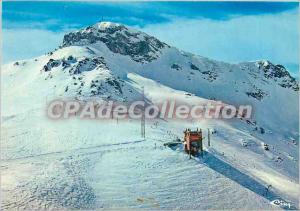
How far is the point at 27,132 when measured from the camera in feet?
260

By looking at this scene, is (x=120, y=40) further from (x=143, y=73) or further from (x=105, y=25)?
(x=143, y=73)

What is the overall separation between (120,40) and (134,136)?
297ft

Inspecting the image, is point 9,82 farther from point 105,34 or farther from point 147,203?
point 147,203

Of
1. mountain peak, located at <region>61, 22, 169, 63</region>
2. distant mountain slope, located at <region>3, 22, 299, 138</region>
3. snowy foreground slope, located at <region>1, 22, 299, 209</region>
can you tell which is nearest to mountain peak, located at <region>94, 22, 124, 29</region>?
mountain peak, located at <region>61, 22, 169, 63</region>

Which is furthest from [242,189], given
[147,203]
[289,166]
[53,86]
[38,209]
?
[53,86]

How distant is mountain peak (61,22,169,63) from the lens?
15862 centimetres

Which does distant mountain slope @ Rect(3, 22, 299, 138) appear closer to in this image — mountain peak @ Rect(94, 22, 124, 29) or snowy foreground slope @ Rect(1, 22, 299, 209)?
mountain peak @ Rect(94, 22, 124, 29)

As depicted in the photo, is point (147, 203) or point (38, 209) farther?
point (147, 203)

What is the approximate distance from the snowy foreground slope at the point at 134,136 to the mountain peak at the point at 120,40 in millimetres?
361

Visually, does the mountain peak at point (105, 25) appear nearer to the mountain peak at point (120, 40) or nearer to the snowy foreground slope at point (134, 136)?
the mountain peak at point (120, 40)

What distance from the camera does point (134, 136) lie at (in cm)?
7606

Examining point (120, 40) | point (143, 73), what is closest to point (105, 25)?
point (120, 40)

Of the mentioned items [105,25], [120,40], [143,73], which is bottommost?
[143,73]

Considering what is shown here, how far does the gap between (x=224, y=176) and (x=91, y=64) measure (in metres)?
71.6
